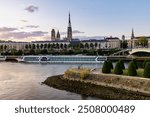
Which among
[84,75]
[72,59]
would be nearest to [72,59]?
[72,59]

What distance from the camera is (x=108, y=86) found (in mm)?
24516

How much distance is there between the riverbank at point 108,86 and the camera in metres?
21.1

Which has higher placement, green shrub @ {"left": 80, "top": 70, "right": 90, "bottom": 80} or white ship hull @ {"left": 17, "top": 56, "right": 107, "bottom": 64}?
green shrub @ {"left": 80, "top": 70, "right": 90, "bottom": 80}

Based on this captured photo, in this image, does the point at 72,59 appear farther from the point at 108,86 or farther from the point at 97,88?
the point at 97,88

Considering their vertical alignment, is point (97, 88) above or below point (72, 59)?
above

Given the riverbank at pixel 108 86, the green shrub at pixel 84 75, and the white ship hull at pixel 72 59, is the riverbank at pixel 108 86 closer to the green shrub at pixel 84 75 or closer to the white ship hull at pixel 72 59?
the green shrub at pixel 84 75

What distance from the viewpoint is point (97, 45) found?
487 feet

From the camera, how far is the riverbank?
21109 mm

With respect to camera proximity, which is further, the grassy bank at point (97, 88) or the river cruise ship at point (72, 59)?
the river cruise ship at point (72, 59)

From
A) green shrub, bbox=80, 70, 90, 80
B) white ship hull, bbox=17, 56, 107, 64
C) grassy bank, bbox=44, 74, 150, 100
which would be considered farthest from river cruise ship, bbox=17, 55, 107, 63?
green shrub, bbox=80, 70, 90, 80

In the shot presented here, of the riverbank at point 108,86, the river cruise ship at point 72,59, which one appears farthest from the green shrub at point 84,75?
the river cruise ship at point 72,59

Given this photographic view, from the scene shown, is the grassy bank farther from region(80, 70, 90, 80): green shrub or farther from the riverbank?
region(80, 70, 90, 80): green shrub

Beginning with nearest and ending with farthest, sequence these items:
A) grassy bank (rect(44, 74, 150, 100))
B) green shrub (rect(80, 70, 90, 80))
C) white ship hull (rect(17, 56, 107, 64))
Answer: grassy bank (rect(44, 74, 150, 100)) < green shrub (rect(80, 70, 90, 80)) < white ship hull (rect(17, 56, 107, 64))

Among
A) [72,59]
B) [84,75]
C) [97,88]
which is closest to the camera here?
[97,88]
